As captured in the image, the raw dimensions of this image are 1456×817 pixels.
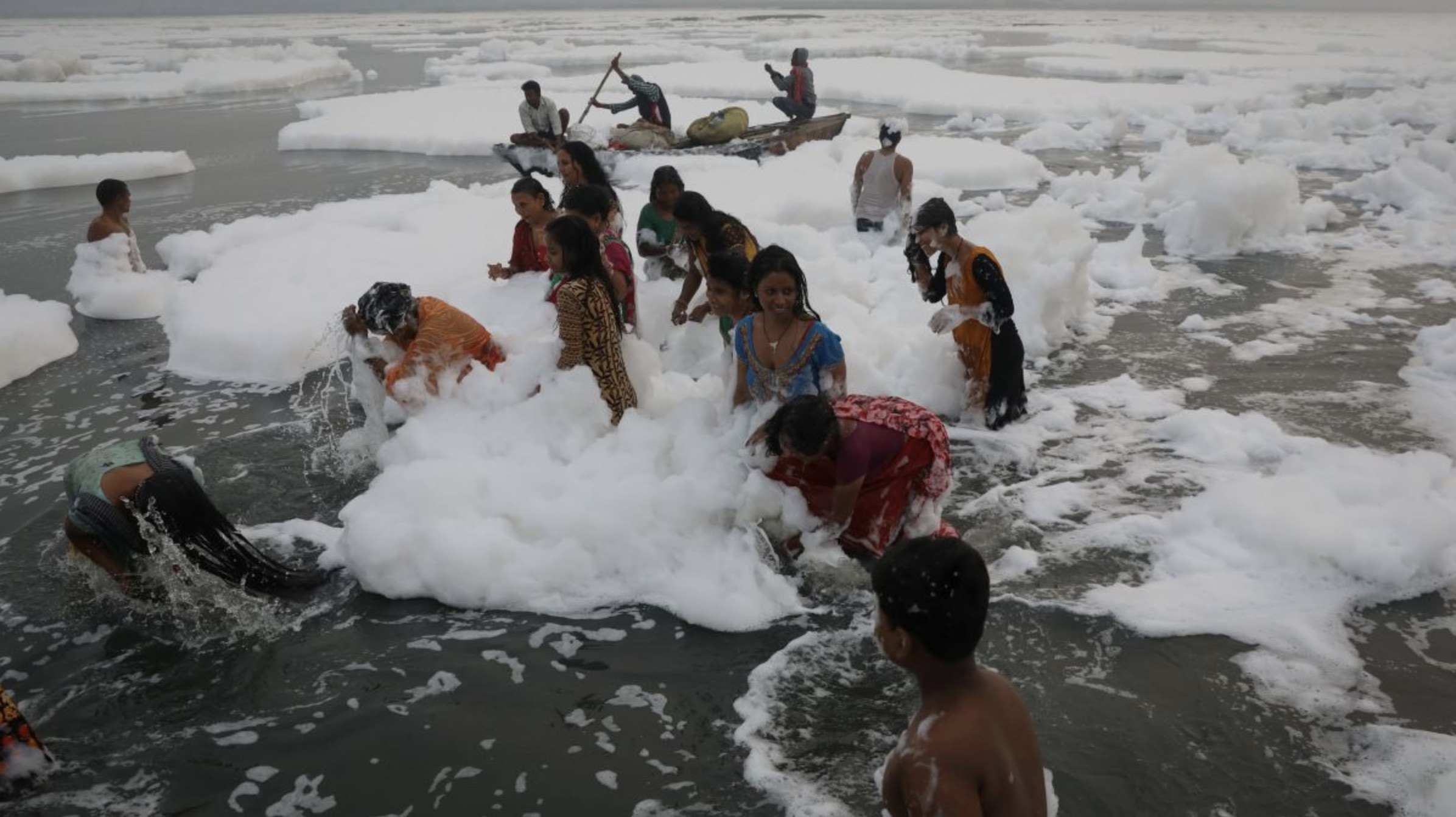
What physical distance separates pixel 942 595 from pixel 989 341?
3.65m

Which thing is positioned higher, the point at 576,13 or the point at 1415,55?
the point at 576,13

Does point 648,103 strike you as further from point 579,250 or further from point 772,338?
point 772,338

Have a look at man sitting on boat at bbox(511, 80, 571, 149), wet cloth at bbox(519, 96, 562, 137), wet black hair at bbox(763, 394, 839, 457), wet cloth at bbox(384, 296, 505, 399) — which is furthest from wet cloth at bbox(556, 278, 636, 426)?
wet cloth at bbox(519, 96, 562, 137)

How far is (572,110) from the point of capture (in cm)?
1908

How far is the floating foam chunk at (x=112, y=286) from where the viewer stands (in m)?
8.15

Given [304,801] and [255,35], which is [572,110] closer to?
[304,801]

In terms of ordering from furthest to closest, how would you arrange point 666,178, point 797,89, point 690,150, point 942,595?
point 797,89 < point 690,150 < point 666,178 < point 942,595

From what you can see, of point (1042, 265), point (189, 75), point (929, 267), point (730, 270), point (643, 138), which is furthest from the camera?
point (189, 75)

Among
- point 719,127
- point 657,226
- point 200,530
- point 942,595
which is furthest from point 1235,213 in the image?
point 200,530

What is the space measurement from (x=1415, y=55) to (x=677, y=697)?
129 feet

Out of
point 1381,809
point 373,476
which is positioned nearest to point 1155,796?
point 1381,809

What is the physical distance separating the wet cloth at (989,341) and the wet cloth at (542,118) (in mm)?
7559

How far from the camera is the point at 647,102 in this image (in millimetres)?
12359

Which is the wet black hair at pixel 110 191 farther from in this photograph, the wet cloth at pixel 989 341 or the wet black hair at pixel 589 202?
the wet cloth at pixel 989 341
